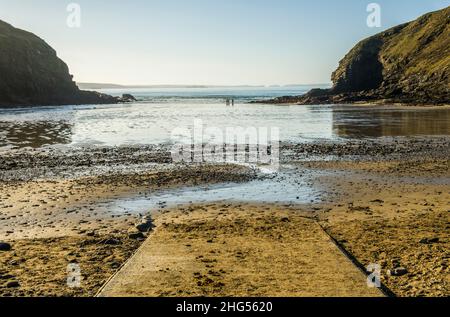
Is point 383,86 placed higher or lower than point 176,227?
higher

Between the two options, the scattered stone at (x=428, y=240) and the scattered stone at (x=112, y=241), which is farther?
the scattered stone at (x=112, y=241)

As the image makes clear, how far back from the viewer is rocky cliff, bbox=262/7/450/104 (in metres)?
93.0

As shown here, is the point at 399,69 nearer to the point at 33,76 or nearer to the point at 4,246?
the point at 33,76

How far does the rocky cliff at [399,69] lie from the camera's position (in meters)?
93.0

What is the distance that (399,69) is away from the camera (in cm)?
11719

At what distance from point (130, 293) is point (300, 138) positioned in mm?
29241

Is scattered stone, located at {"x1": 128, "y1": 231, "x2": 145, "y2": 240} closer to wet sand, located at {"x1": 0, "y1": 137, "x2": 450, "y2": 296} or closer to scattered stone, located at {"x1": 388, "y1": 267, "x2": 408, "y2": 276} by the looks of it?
wet sand, located at {"x1": 0, "y1": 137, "x2": 450, "y2": 296}

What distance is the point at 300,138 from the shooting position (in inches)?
1396

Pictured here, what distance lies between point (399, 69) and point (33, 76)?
3718 inches

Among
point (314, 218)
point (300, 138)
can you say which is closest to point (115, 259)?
point (314, 218)

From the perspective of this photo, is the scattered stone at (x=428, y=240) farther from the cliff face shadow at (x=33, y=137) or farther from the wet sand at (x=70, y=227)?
the cliff face shadow at (x=33, y=137)

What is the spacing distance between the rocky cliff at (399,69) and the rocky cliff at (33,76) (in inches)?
2241

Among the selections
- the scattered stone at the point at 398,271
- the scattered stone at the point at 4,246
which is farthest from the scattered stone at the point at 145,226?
the scattered stone at the point at 398,271
